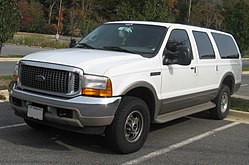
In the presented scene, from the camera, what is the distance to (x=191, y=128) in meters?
7.66

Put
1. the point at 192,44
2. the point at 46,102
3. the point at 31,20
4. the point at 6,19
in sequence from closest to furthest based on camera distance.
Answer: the point at 46,102
the point at 192,44
the point at 6,19
the point at 31,20

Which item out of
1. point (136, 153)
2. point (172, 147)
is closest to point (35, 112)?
point (136, 153)

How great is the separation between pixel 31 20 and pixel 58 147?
212 feet

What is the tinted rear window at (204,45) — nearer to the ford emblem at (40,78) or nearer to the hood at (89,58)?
the hood at (89,58)

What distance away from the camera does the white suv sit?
5.28 metres

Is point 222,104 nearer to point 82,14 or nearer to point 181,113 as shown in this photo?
point 181,113

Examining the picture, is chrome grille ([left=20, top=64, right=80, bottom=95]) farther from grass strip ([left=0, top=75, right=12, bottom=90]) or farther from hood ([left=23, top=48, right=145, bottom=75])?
grass strip ([left=0, top=75, right=12, bottom=90])

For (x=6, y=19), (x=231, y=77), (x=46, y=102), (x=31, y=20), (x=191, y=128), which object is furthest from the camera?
(x=31, y=20)

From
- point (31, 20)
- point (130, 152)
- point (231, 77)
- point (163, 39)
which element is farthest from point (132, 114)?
point (31, 20)

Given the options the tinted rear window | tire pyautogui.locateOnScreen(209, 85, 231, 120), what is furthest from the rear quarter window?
tire pyautogui.locateOnScreen(209, 85, 231, 120)

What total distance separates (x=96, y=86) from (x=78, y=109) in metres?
0.38

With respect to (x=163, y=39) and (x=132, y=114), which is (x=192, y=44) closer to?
(x=163, y=39)

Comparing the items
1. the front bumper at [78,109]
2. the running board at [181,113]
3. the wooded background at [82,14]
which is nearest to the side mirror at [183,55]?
the running board at [181,113]

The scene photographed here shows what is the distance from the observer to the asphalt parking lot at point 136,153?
543 centimetres
